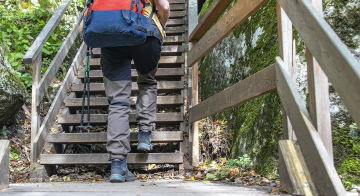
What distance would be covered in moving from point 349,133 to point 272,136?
0.64 m

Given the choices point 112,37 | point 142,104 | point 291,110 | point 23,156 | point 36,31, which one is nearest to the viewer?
point 291,110

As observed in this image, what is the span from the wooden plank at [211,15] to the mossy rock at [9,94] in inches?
89.8

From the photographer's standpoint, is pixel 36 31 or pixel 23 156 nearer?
pixel 23 156

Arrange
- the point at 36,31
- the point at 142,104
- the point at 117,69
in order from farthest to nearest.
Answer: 1. the point at 36,31
2. the point at 142,104
3. the point at 117,69

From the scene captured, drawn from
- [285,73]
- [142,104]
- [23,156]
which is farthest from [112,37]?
[23,156]

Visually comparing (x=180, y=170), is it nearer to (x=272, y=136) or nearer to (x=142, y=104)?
(x=142, y=104)

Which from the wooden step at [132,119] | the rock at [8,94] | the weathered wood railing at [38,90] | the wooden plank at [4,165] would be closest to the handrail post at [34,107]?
the weathered wood railing at [38,90]

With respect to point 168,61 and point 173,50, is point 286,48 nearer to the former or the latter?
point 168,61

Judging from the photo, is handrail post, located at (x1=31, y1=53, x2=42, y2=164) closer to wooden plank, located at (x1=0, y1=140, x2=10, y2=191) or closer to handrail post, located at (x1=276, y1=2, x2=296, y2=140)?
wooden plank, located at (x1=0, y1=140, x2=10, y2=191)

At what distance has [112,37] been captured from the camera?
8.71ft

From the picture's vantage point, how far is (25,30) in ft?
19.9

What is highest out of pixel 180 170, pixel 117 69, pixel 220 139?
pixel 117 69

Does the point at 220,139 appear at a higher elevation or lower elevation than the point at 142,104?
lower

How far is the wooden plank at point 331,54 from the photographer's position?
104 cm
